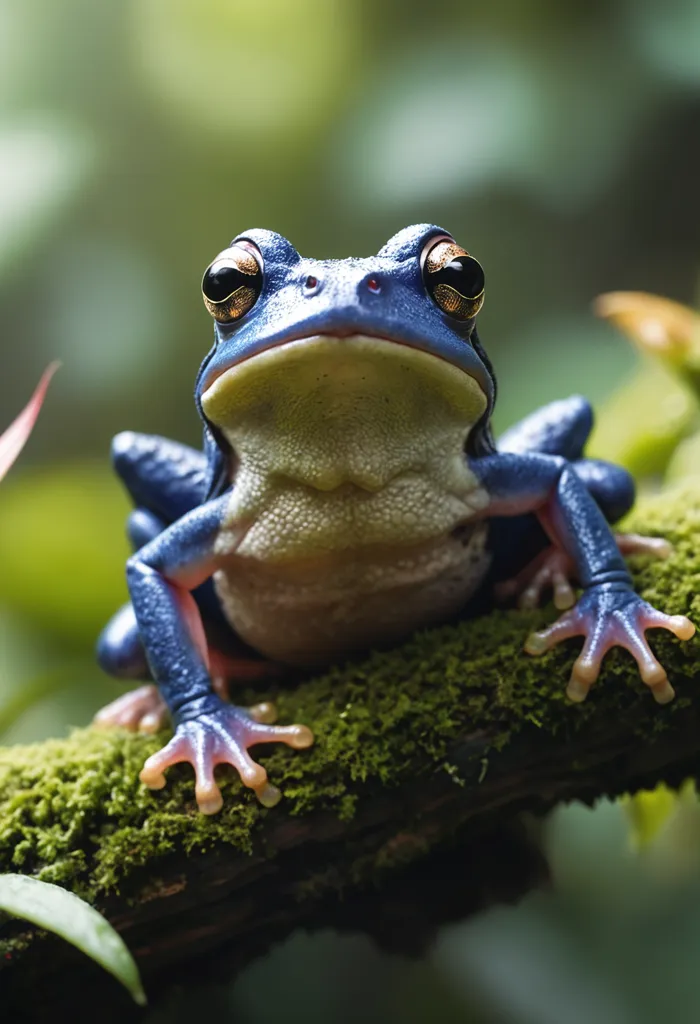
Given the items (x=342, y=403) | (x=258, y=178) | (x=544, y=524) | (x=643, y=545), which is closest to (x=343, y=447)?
(x=342, y=403)

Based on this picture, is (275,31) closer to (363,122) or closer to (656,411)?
(363,122)

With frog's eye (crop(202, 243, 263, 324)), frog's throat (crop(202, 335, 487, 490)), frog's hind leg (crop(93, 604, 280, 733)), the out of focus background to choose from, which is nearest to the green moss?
frog's hind leg (crop(93, 604, 280, 733))

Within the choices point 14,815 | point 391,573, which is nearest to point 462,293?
point 391,573

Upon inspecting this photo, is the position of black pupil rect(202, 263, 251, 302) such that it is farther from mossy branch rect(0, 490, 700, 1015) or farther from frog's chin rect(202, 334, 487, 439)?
mossy branch rect(0, 490, 700, 1015)

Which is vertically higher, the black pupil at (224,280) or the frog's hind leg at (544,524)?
the black pupil at (224,280)

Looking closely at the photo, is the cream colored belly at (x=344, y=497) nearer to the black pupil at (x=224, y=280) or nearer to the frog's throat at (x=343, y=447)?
the frog's throat at (x=343, y=447)

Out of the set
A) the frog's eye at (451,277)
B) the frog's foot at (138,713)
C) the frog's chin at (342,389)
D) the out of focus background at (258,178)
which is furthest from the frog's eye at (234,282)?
the out of focus background at (258,178)

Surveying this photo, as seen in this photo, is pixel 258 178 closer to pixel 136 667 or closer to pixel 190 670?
pixel 136 667
